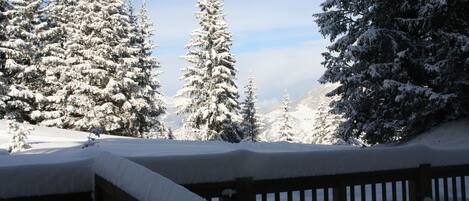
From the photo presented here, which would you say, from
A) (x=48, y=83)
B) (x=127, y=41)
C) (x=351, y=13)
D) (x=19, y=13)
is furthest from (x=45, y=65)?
(x=351, y=13)

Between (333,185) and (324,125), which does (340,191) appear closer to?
(333,185)

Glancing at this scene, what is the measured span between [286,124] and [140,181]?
46.8 metres

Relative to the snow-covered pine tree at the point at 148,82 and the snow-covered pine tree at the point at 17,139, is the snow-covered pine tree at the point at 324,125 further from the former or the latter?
the snow-covered pine tree at the point at 17,139

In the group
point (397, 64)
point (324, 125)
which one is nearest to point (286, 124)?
point (324, 125)

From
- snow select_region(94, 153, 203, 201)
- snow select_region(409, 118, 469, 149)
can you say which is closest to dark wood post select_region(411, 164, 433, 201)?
snow select_region(94, 153, 203, 201)

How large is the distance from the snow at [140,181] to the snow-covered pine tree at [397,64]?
1075 centimetres

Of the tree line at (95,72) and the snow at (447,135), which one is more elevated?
the tree line at (95,72)

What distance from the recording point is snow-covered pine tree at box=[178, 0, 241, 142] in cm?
3094

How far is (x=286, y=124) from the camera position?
160 feet

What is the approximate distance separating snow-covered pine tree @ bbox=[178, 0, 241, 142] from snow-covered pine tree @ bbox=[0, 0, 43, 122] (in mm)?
9453

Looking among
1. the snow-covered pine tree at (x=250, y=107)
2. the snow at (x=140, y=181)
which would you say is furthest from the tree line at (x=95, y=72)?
the snow at (x=140, y=181)

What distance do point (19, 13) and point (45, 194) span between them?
28.7 meters

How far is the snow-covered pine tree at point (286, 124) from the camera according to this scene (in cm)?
4834

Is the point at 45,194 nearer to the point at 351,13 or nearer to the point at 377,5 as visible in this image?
the point at 377,5
